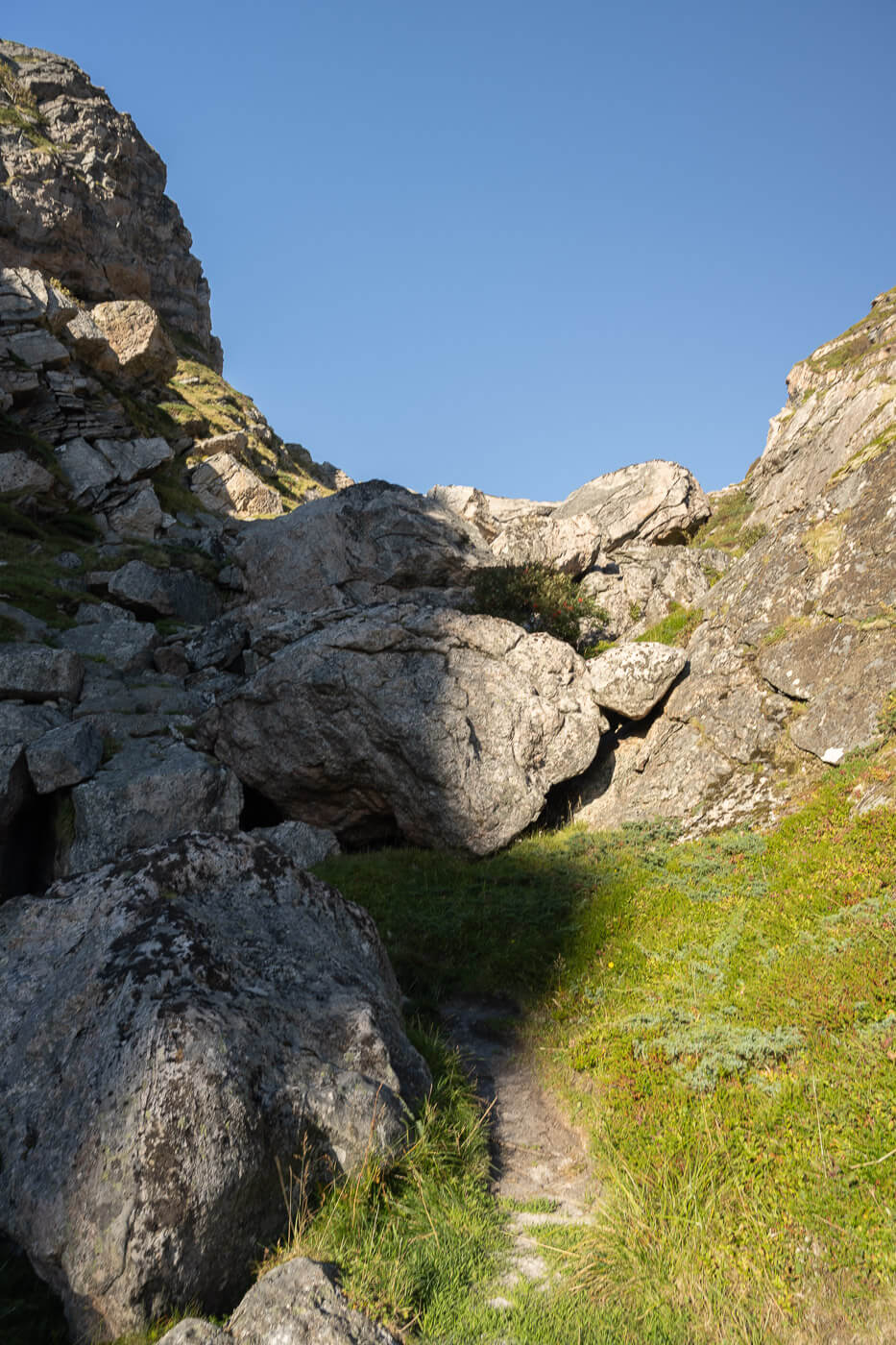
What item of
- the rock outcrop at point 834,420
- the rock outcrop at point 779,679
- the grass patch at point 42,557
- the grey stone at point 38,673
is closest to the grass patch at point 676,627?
the rock outcrop at point 779,679

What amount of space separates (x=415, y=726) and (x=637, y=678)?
4.78 meters

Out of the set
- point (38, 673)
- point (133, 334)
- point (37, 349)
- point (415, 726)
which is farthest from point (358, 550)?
point (133, 334)

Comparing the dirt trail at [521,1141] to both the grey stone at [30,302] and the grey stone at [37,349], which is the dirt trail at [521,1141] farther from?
the grey stone at [30,302]

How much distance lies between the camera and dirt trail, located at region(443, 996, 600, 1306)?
19.2 ft

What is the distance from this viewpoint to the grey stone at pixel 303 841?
1483cm

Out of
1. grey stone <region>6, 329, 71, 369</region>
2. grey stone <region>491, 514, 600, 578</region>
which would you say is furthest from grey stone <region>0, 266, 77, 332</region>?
grey stone <region>491, 514, 600, 578</region>

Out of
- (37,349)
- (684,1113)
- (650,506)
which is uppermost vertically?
(37,349)

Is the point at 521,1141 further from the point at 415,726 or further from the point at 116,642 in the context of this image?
the point at 116,642

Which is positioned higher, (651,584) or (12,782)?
(651,584)

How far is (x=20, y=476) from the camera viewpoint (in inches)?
1345

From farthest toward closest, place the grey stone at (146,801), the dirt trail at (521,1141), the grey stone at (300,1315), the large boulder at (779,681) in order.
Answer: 1. the grey stone at (146,801)
2. the large boulder at (779,681)
3. the dirt trail at (521,1141)
4. the grey stone at (300,1315)

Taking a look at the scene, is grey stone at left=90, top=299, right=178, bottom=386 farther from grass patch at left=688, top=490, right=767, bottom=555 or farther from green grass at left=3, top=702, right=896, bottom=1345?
green grass at left=3, top=702, right=896, bottom=1345

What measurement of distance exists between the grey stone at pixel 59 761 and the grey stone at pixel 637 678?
34.2 feet

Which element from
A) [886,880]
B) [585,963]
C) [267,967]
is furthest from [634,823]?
[267,967]
